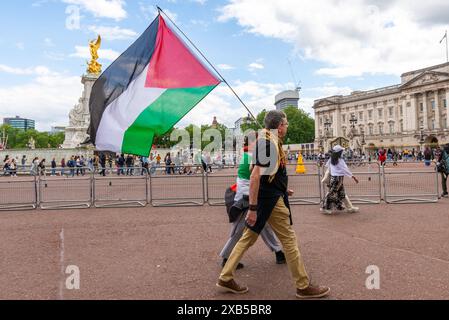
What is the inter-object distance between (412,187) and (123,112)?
10.3 metres

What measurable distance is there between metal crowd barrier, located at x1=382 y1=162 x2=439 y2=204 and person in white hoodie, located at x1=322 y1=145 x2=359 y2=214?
2335mm

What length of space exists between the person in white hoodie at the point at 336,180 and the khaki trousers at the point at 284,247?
5270mm

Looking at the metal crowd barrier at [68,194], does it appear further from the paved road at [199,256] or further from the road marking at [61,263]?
the road marking at [61,263]

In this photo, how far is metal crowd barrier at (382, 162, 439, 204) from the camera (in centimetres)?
1112

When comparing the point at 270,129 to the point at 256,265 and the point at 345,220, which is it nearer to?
the point at 256,265

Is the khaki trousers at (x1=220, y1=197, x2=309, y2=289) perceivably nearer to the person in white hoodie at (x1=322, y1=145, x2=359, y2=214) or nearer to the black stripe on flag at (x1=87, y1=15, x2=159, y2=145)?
the black stripe on flag at (x1=87, y1=15, x2=159, y2=145)

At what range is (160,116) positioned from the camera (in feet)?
20.6

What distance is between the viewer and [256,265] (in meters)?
5.20

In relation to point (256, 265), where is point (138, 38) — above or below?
above

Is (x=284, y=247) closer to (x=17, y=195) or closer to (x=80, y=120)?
(x=17, y=195)

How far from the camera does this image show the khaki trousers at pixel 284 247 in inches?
155

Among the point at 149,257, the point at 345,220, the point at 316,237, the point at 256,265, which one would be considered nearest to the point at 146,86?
the point at 149,257
